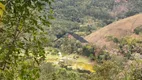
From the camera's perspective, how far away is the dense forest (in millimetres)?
3516

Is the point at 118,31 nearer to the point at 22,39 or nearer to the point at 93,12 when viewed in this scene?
the point at 93,12

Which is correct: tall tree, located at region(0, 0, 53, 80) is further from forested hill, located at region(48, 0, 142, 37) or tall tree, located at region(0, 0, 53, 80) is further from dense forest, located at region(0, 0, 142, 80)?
forested hill, located at region(48, 0, 142, 37)

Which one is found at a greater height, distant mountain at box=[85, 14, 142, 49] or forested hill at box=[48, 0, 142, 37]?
distant mountain at box=[85, 14, 142, 49]

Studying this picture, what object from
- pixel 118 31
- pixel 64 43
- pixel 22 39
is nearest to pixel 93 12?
pixel 118 31

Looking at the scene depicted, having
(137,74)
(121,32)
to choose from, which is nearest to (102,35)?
(121,32)

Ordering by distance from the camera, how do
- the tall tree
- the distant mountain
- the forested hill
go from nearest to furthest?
1. the tall tree
2. the distant mountain
3. the forested hill

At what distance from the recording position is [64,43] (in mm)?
56625

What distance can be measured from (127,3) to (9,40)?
93.3 metres

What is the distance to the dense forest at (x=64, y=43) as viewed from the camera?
352 centimetres

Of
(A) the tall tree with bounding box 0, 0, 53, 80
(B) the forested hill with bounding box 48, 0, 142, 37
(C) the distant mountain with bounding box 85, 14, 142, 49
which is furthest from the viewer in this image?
(B) the forested hill with bounding box 48, 0, 142, 37

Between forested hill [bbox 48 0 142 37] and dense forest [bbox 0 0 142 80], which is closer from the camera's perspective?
dense forest [bbox 0 0 142 80]

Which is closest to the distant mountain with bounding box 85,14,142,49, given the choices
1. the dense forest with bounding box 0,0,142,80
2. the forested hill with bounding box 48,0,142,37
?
the dense forest with bounding box 0,0,142,80

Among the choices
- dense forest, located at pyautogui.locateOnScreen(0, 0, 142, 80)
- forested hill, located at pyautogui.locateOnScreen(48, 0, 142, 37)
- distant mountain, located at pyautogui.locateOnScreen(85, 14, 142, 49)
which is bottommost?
forested hill, located at pyautogui.locateOnScreen(48, 0, 142, 37)

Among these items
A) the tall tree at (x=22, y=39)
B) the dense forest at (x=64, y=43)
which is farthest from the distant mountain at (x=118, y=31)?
the tall tree at (x=22, y=39)
